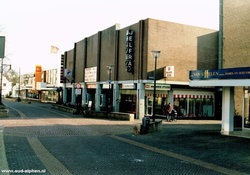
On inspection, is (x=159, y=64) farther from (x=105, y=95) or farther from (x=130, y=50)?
(x=105, y=95)

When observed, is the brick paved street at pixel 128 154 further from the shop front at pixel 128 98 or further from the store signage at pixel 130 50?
the shop front at pixel 128 98

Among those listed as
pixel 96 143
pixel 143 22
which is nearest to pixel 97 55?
pixel 143 22

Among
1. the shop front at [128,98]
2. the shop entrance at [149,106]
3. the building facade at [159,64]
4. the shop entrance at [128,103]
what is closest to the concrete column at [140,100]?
the building facade at [159,64]

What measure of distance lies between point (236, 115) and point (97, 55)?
2288cm

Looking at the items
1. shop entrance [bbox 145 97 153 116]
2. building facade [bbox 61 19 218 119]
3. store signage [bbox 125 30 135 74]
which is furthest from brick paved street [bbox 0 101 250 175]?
store signage [bbox 125 30 135 74]

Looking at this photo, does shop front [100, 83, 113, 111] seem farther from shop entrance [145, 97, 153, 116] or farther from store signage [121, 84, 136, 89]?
shop entrance [145, 97, 153, 116]

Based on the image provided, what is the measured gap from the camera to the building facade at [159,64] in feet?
89.4

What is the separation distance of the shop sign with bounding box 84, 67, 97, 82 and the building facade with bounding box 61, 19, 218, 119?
97.9 inches

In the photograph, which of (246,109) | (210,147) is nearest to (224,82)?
(246,109)

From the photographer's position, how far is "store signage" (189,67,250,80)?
13723mm

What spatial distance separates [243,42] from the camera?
16344 millimetres

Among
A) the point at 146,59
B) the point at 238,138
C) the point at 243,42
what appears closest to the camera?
the point at 238,138

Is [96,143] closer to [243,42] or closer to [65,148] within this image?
[65,148]

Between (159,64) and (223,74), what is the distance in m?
12.7
